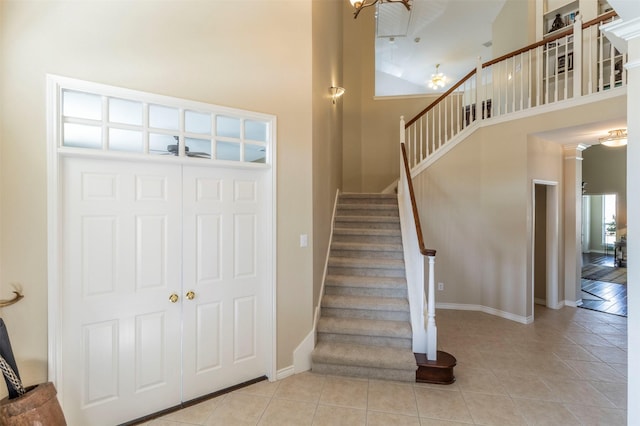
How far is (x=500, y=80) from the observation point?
4.46 metres

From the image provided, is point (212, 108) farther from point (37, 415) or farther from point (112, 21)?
point (37, 415)

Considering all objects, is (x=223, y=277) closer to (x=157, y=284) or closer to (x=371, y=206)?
(x=157, y=284)

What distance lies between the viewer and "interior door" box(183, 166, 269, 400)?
2490 millimetres

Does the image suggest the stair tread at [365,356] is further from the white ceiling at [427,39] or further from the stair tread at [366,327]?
the white ceiling at [427,39]

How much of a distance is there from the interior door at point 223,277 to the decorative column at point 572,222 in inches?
208

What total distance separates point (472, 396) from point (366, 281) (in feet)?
4.87

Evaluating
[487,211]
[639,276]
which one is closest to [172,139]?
[639,276]

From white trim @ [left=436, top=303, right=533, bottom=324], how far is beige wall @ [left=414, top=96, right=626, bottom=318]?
0.14 feet

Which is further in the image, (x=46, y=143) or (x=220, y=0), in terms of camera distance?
(x=220, y=0)

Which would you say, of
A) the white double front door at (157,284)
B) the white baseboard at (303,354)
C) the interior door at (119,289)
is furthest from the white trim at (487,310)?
the interior door at (119,289)

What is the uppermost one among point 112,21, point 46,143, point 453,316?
point 112,21

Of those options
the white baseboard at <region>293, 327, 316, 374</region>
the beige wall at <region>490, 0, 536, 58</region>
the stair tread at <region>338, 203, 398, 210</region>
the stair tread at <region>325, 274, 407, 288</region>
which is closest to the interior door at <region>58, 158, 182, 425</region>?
the white baseboard at <region>293, 327, 316, 374</region>

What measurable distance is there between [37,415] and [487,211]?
17.4 ft

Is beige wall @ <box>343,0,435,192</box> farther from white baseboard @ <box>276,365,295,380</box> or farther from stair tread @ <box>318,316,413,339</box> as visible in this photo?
white baseboard @ <box>276,365,295,380</box>
